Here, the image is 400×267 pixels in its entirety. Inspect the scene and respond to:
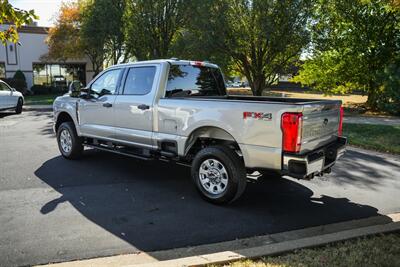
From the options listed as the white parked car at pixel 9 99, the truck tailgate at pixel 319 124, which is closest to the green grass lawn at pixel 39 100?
the white parked car at pixel 9 99

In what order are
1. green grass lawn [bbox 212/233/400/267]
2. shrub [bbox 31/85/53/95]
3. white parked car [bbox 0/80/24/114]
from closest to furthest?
green grass lawn [bbox 212/233/400/267] → white parked car [bbox 0/80/24/114] → shrub [bbox 31/85/53/95]

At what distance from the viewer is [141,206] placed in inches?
213

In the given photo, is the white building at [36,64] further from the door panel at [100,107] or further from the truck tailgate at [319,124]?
the truck tailgate at [319,124]

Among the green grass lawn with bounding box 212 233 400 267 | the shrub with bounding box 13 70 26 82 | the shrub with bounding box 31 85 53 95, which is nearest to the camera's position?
the green grass lawn with bounding box 212 233 400 267

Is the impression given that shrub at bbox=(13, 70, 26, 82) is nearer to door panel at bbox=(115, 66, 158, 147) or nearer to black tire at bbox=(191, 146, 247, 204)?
door panel at bbox=(115, 66, 158, 147)

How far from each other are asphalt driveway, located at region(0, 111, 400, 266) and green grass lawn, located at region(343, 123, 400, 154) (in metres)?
1.80

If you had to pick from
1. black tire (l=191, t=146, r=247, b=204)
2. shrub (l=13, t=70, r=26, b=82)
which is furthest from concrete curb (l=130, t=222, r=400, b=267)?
shrub (l=13, t=70, r=26, b=82)

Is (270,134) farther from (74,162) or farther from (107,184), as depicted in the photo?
(74,162)

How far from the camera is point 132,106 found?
6523 mm

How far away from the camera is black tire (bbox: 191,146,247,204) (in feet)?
17.1

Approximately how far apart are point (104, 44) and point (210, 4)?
1490cm

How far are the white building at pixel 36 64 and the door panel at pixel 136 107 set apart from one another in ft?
101

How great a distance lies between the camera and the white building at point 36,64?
3503 cm

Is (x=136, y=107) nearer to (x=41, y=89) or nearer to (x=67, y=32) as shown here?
(x=67, y=32)
